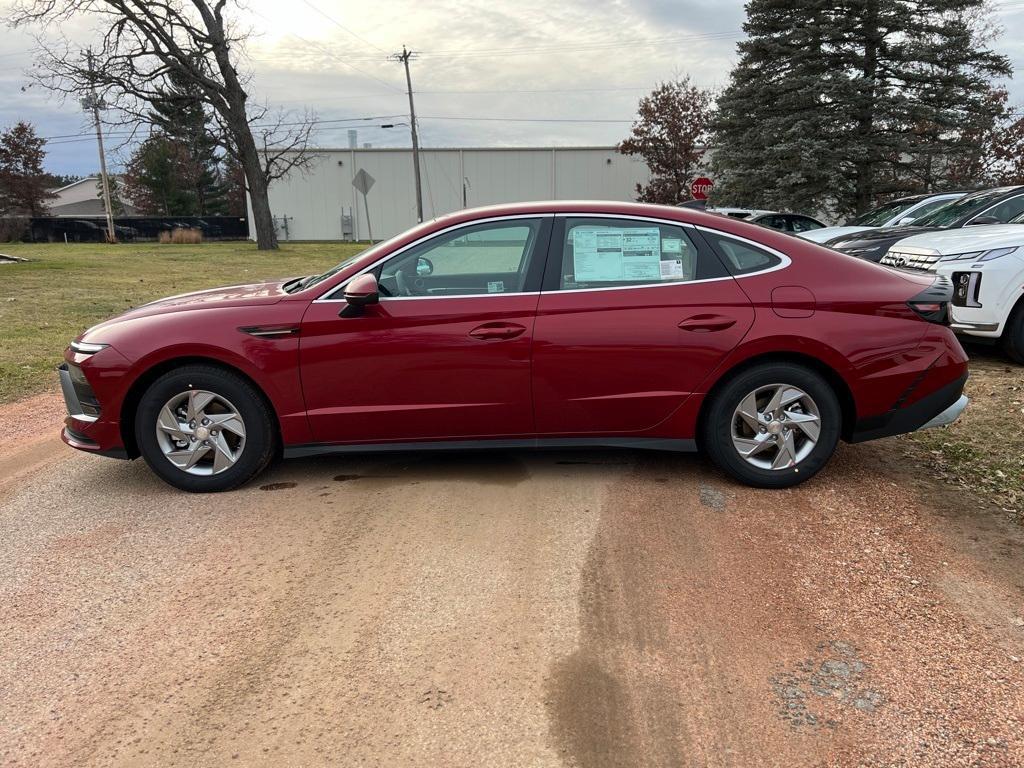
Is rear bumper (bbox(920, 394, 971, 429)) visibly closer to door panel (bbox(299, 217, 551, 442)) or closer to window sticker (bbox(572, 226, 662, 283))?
window sticker (bbox(572, 226, 662, 283))

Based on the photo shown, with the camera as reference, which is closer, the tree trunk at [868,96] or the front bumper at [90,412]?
the front bumper at [90,412]

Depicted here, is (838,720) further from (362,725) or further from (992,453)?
Result: (992,453)

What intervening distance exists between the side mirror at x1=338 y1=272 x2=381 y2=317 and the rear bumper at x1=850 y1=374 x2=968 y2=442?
2.82 m

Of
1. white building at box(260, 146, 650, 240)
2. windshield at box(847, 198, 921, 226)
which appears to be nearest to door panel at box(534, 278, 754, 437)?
windshield at box(847, 198, 921, 226)

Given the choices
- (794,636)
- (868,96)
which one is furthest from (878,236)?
(868,96)

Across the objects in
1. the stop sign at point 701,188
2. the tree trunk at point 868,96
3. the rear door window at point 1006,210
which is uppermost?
the tree trunk at point 868,96

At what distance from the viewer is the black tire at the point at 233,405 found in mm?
4055

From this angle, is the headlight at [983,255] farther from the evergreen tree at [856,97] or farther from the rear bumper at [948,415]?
the evergreen tree at [856,97]

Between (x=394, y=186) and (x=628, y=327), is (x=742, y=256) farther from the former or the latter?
(x=394, y=186)

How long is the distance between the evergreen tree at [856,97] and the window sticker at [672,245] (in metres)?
19.6

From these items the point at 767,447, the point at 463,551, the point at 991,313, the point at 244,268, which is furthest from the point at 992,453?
the point at 244,268

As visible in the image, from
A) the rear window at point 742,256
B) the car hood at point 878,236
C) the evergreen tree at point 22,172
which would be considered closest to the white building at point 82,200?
the evergreen tree at point 22,172

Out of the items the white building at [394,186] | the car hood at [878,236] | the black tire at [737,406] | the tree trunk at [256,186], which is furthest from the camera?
the white building at [394,186]

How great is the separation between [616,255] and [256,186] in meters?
29.8
